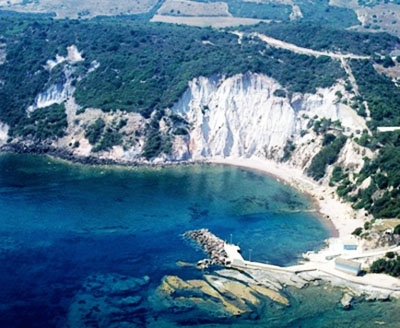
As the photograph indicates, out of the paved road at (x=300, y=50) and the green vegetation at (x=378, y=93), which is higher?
the paved road at (x=300, y=50)

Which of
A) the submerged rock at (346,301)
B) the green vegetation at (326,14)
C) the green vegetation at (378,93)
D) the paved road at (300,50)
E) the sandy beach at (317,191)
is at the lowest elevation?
the submerged rock at (346,301)

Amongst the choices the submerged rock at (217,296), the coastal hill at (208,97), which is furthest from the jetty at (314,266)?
the coastal hill at (208,97)

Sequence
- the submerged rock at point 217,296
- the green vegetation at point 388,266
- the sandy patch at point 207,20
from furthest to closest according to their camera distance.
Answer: the sandy patch at point 207,20
the green vegetation at point 388,266
the submerged rock at point 217,296

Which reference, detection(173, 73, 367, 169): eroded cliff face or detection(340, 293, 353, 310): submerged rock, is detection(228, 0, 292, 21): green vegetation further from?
detection(340, 293, 353, 310): submerged rock

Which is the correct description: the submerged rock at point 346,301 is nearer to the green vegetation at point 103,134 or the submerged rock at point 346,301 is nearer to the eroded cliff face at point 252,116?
the eroded cliff face at point 252,116

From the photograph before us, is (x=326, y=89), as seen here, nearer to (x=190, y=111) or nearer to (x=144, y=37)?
(x=190, y=111)

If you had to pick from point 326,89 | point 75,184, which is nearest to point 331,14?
point 326,89
